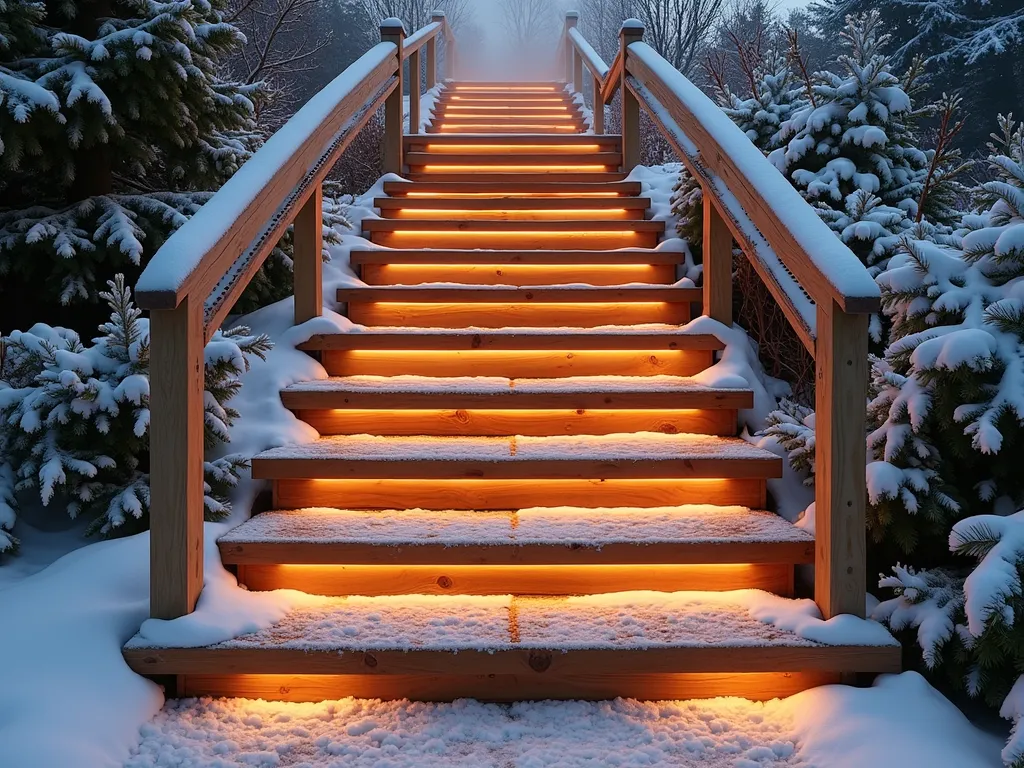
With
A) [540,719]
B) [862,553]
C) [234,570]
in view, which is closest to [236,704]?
[234,570]

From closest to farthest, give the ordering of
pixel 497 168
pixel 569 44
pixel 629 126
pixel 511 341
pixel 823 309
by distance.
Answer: pixel 823 309 < pixel 511 341 < pixel 629 126 < pixel 497 168 < pixel 569 44

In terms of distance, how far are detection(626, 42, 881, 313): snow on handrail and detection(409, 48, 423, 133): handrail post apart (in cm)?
333

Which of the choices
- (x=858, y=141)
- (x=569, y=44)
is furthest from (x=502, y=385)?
(x=569, y=44)

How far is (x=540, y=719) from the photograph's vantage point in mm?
2029

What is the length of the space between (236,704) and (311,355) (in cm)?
172

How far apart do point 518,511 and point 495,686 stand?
2.38 feet

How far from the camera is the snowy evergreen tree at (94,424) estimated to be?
8.29 ft

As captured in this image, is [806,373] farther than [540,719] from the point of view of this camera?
Yes

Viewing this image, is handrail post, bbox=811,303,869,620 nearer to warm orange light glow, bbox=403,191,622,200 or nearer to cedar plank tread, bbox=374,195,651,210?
cedar plank tread, bbox=374,195,651,210

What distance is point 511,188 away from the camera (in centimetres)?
531

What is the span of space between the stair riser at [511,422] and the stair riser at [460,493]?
41cm

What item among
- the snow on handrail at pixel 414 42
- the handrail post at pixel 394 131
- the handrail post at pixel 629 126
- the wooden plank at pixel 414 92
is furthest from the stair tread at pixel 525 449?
the wooden plank at pixel 414 92

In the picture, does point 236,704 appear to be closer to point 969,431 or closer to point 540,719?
point 540,719

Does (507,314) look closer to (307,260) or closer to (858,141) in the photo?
(307,260)
